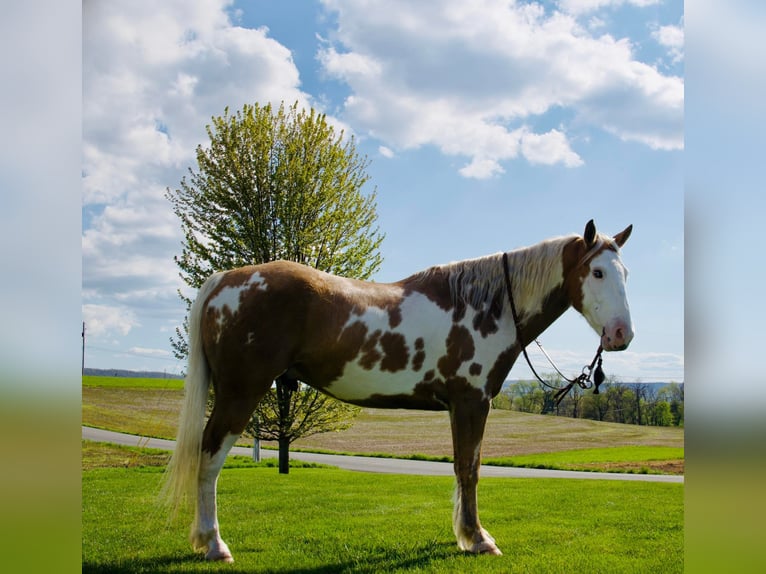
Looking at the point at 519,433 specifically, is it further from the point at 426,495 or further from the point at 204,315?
the point at 204,315

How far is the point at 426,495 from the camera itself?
8.77 m

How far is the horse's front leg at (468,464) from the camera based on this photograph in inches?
195

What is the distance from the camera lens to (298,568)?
4543mm

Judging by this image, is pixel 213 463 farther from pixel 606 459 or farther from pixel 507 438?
pixel 507 438

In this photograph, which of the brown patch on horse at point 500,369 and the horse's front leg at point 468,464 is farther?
the brown patch on horse at point 500,369

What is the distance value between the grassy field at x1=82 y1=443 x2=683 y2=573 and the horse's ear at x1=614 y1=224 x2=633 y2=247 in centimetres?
274

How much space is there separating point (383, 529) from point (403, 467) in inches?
401

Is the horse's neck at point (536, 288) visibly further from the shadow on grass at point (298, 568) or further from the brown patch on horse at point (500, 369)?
the shadow on grass at point (298, 568)

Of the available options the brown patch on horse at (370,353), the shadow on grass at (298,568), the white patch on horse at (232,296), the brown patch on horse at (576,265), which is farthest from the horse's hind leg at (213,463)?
the brown patch on horse at (576,265)

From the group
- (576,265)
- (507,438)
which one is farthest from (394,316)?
(507,438)

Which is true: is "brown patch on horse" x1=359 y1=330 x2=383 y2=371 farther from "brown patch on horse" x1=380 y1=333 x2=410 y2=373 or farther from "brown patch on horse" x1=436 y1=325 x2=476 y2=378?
"brown patch on horse" x1=436 y1=325 x2=476 y2=378

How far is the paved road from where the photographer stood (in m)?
14.2
